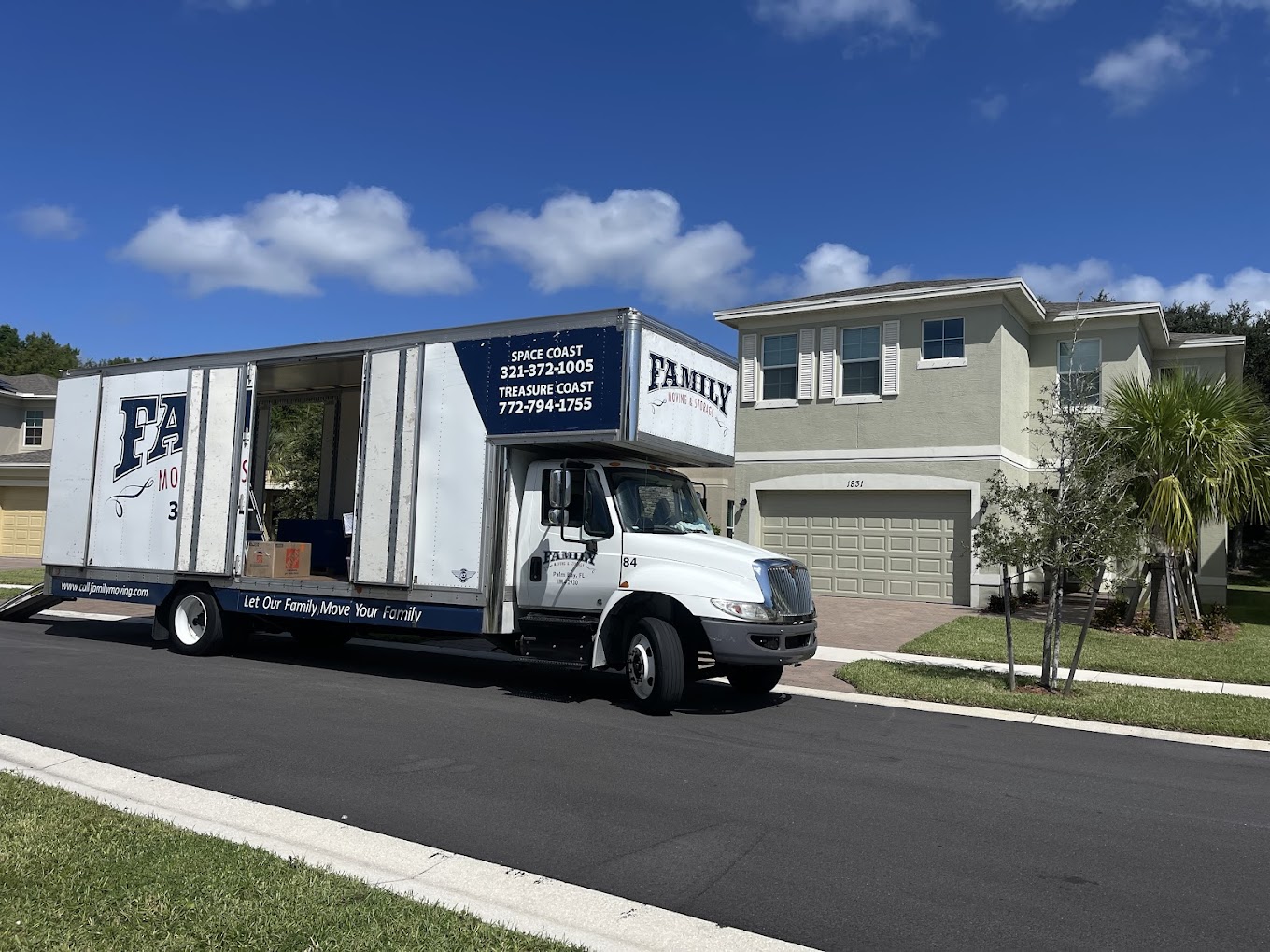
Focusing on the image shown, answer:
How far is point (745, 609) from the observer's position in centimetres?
913

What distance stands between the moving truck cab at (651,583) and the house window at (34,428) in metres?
32.6

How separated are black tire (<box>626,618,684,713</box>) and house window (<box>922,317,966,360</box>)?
12.8 m

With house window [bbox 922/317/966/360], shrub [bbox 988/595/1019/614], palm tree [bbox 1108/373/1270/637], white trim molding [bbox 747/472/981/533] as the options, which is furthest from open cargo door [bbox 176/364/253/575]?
house window [bbox 922/317/966/360]

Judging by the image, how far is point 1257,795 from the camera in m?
7.01

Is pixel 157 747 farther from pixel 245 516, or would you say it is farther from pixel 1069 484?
pixel 1069 484

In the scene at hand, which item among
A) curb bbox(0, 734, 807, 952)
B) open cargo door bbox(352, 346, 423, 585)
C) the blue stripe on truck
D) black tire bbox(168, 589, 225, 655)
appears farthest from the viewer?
black tire bbox(168, 589, 225, 655)

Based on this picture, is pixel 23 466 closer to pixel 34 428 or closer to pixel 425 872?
pixel 34 428

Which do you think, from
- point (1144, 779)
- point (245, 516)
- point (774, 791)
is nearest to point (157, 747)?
point (774, 791)

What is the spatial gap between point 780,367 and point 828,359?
1102mm

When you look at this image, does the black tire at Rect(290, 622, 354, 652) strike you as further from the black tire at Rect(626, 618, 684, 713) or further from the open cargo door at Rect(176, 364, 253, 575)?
the black tire at Rect(626, 618, 684, 713)

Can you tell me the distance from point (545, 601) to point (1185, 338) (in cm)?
1998

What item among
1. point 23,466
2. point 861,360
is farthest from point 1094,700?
point 23,466

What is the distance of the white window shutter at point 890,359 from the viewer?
20.5 meters

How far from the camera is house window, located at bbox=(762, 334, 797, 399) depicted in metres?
21.7
